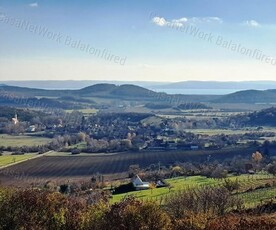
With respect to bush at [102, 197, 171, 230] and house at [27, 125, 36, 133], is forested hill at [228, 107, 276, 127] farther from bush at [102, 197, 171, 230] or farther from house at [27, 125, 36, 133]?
bush at [102, 197, 171, 230]

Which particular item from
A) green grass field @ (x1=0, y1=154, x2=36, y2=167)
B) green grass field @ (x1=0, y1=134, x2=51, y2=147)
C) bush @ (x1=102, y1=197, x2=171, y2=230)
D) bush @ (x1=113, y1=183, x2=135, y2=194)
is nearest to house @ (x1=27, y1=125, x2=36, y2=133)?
green grass field @ (x1=0, y1=134, x2=51, y2=147)

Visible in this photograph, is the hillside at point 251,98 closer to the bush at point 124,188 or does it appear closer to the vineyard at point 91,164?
the vineyard at point 91,164

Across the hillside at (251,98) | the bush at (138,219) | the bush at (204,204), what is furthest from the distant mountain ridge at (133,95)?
the bush at (138,219)

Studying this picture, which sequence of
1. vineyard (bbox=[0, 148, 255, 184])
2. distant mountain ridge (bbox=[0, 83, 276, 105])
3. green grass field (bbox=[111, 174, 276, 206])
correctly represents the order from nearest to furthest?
green grass field (bbox=[111, 174, 276, 206]) < vineyard (bbox=[0, 148, 255, 184]) < distant mountain ridge (bbox=[0, 83, 276, 105])

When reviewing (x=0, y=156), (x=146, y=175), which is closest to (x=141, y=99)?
(x=0, y=156)

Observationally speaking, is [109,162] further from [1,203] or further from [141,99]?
[141,99]

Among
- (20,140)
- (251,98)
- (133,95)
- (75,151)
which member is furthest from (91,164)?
(133,95)
